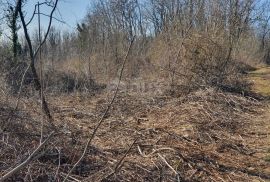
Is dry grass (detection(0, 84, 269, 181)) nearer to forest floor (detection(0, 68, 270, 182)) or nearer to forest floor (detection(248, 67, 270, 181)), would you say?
forest floor (detection(0, 68, 270, 182))

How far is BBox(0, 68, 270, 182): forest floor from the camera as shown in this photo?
4.44m

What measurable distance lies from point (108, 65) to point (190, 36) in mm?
5767

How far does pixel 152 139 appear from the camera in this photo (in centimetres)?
609

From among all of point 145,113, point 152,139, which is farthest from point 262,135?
point 145,113

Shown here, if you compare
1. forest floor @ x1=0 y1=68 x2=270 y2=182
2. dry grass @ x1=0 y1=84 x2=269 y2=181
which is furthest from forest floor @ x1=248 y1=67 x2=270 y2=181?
dry grass @ x1=0 y1=84 x2=269 y2=181

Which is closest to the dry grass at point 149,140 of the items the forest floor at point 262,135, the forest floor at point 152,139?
the forest floor at point 152,139

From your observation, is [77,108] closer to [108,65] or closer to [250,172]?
[250,172]

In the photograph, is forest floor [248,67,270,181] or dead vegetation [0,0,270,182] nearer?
dead vegetation [0,0,270,182]

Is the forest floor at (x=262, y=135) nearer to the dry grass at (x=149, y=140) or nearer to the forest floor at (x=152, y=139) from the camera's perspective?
the forest floor at (x=152, y=139)

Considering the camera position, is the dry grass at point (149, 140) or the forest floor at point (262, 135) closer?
the dry grass at point (149, 140)

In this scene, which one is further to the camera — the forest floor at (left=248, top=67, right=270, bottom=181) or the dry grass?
the forest floor at (left=248, top=67, right=270, bottom=181)

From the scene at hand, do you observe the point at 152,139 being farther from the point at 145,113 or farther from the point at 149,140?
the point at 145,113

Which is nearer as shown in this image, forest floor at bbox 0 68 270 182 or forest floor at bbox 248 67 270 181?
forest floor at bbox 0 68 270 182

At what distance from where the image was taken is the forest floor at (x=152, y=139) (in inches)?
175
